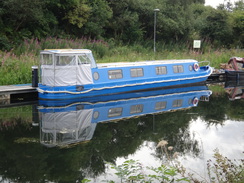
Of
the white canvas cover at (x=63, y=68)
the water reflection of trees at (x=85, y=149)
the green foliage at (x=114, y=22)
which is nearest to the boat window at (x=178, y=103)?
the water reflection of trees at (x=85, y=149)

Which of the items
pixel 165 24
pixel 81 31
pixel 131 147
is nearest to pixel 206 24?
pixel 165 24

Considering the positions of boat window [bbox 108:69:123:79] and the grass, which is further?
boat window [bbox 108:69:123:79]

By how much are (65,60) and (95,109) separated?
9.42 ft

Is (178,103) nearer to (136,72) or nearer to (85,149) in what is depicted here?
(136,72)

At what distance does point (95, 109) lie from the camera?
1419 cm

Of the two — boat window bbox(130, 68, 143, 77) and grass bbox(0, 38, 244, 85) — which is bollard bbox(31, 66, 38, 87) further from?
boat window bbox(130, 68, 143, 77)

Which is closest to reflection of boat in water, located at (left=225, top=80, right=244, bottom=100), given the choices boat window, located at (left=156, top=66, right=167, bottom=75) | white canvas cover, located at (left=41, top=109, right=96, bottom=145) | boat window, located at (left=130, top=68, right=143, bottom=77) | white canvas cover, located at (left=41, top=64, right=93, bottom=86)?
boat window, located at (left=156, top=66, right=167, bottom=75)

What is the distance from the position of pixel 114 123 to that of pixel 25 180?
5.18 meters

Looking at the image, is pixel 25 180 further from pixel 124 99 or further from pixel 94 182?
pixel 124 99

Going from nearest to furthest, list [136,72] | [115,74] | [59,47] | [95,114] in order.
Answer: [95,114], [115,74], [136,72], [59,47]

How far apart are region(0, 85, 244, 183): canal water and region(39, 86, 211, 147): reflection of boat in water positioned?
3 centimetres

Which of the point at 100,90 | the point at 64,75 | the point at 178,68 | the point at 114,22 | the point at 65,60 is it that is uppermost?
the point at 114,22

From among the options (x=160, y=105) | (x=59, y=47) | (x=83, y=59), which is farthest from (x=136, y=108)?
(x=59, y=47)

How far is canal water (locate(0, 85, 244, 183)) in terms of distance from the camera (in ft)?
26.5
